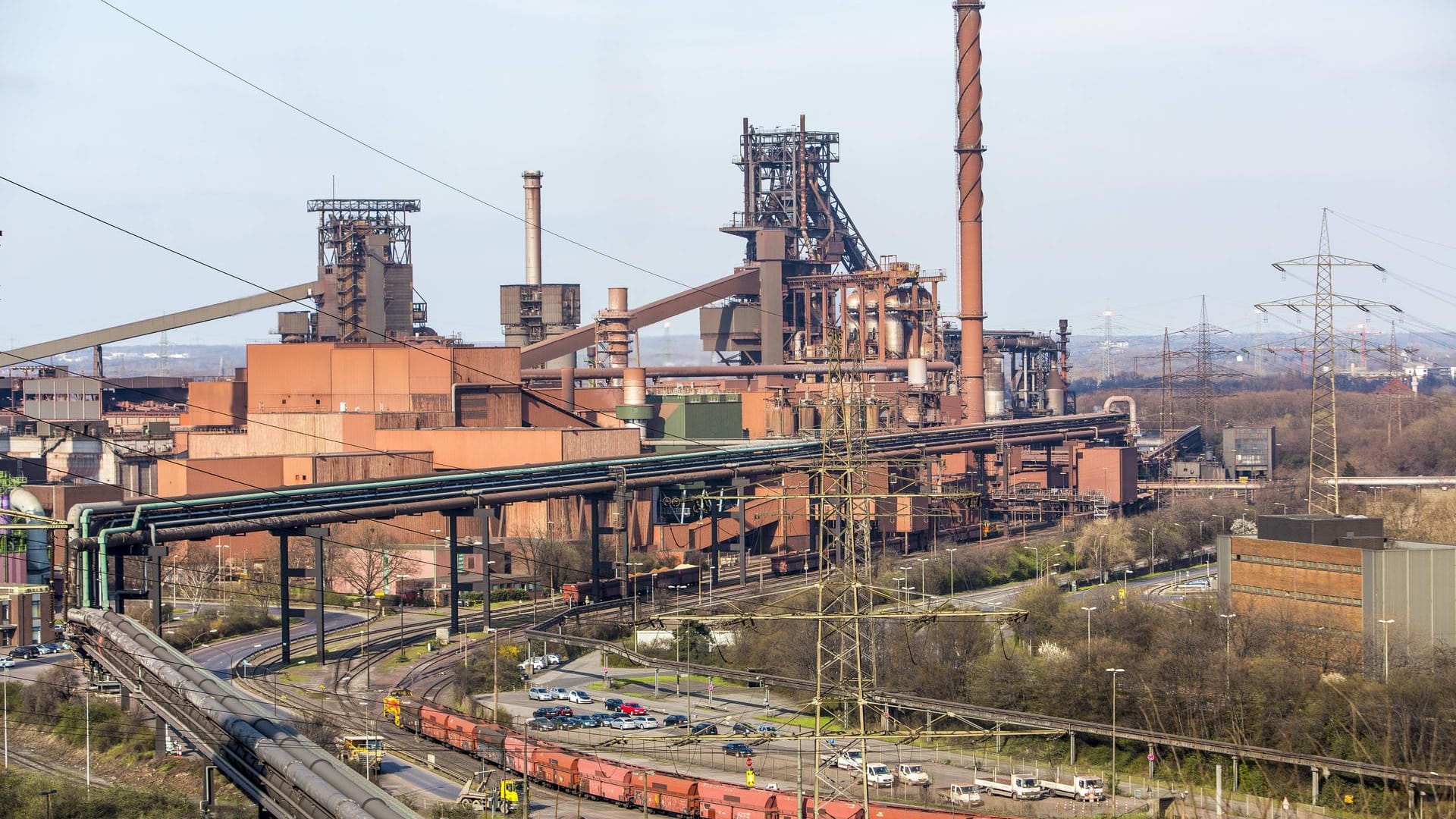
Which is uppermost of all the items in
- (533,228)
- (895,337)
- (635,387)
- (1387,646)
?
(533,228)

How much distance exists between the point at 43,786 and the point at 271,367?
117 ft

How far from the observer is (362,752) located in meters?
26.6

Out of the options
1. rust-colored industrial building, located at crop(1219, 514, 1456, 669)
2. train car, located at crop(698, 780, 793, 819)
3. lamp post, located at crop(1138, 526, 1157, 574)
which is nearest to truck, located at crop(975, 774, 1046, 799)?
train car, located at crop(698, 780, 793, 819)

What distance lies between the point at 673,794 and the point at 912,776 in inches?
168

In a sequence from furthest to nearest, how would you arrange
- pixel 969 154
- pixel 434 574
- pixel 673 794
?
1. pixel 969 154
2. pixel 434 574
3. pixel 673 794

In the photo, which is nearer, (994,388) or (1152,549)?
(1152,549)

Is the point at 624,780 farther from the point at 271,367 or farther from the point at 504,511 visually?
the point at 271,367

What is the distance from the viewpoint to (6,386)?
2972 inches

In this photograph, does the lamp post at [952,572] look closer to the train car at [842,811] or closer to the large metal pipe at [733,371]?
the large metal pipe at [733,371]

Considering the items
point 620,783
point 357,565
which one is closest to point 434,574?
point 357,565

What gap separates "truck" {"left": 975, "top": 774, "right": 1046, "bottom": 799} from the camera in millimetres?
25875

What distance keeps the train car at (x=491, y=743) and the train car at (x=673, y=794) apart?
324 centimetres

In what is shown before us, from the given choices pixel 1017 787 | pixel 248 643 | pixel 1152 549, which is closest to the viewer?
pixel 1017 787

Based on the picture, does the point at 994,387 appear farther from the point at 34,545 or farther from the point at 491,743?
Result: the point at 491,743
